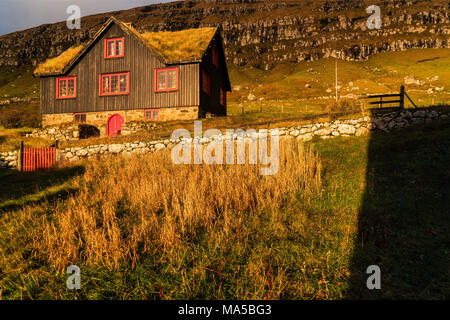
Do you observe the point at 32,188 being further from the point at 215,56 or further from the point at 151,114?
the point at 215,56

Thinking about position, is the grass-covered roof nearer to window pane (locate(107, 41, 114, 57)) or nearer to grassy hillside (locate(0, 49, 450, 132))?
window pane (locate(107, 41, 114, 57))

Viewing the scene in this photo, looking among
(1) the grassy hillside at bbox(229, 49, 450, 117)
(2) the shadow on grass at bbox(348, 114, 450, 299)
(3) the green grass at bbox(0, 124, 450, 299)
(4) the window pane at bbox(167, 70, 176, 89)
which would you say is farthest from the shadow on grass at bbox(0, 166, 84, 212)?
(1) the grassy hillside at bbox(229, 49, 450, 117)

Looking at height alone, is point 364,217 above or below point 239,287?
above

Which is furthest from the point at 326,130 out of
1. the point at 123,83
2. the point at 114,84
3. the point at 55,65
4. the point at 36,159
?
the point at 55,65

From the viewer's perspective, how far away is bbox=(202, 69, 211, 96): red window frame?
2211 cm

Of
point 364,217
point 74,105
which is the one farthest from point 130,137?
point 364,217

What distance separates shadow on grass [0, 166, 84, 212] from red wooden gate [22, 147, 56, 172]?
0.83 m

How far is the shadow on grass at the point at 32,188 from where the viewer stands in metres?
7.50

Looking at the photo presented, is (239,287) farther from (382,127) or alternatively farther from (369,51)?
(369,51)

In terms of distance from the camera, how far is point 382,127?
12.3 m

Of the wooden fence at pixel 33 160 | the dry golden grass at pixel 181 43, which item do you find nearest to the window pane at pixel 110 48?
the dry golden grass at pixel 181 43

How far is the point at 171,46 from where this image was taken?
22.8m

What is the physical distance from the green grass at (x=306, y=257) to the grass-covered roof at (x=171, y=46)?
705 inches
